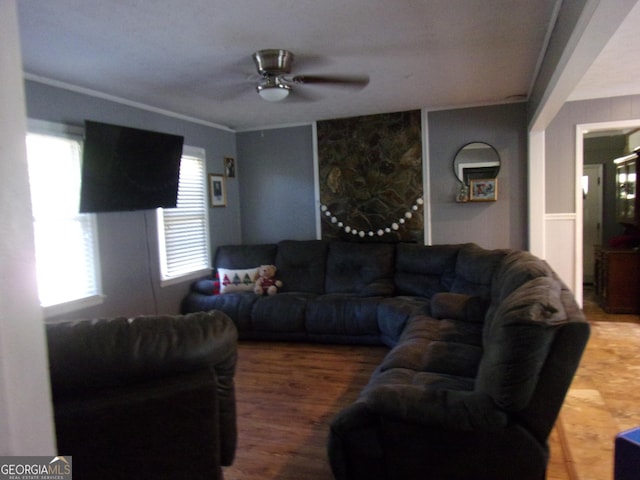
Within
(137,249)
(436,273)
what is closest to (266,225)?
(137,249)

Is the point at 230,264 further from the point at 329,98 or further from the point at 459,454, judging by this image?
the point at 459,454

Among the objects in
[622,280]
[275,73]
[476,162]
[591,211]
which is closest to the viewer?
[275,73]

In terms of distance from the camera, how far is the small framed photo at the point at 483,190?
15.0 feet

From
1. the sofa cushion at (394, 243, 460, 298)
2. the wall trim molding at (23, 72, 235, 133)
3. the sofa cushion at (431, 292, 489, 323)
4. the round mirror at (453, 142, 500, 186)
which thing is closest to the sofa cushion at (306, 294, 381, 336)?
the sofa cushion at (394, 243, 460, 298)

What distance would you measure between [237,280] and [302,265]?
74cm

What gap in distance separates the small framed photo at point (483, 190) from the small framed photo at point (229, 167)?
2.92 meters

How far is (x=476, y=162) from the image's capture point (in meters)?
4.62

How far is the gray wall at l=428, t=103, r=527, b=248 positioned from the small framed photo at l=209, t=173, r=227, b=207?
2.51 meters

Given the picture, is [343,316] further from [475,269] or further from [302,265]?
[475,269]

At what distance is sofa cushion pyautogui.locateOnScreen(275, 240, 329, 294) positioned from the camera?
4.73 m

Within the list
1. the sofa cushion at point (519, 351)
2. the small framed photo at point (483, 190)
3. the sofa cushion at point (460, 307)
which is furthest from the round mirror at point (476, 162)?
the sofa cushion at point (519, 351)

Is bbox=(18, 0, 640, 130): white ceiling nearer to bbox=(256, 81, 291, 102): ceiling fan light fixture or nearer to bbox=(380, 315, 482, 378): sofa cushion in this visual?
bbox=(256, 81, 291, 102): ceiling fan light fixture

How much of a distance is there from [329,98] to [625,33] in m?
2.29

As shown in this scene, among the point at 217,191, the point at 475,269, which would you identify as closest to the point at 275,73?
the point at 475,269
